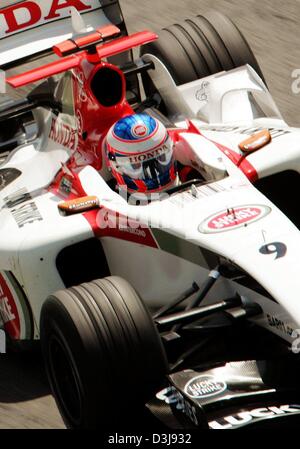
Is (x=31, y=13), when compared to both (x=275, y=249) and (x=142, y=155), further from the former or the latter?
(x=275, y=249)

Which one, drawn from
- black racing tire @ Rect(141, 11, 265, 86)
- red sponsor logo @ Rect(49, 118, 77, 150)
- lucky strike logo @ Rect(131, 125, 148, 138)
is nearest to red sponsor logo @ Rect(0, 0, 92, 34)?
black racing tire @ Rect(141, 11, 265, 86)

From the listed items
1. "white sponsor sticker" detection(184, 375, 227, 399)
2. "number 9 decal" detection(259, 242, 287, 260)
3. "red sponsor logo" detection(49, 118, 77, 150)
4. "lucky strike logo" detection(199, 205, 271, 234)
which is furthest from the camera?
"red sponsor logo" detection(49, 118, 77, 150)

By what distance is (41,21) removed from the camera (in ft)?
31.3

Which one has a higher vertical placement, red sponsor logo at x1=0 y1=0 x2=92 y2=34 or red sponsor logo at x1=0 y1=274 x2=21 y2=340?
red sponsor logo at x1=0 y1=0 x2=92 y2=34

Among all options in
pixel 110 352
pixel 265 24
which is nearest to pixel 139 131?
pixel 110 352

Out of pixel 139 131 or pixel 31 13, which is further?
pixel 31 13

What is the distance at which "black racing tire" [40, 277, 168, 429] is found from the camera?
21.0 feet

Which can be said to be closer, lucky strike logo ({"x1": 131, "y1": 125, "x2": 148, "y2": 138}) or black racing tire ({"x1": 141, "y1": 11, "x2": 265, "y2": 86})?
lucky strike logo ({"x1": 131, "y1": 125, "x2": 148, "y2": 138})

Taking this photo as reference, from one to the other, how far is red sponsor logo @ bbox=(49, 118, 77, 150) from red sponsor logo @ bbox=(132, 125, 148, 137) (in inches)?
36.3

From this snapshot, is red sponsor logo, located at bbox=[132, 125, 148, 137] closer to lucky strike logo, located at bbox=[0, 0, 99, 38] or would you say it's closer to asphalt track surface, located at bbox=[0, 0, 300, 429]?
asphalt track surface, located at bbox=[0, 0, 300, 429]

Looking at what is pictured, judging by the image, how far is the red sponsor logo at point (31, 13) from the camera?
9469 millimetres

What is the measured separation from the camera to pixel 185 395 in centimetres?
635

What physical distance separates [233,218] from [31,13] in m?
3.28

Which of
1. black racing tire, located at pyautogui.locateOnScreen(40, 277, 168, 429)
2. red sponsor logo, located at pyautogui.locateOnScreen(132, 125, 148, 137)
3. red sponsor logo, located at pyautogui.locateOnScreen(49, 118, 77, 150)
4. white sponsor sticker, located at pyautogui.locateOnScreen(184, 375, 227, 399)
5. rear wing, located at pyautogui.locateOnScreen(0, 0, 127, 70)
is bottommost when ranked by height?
white sponsor sticker, located at pyautogui.locateOnScreen(184, 375, 227, 399)
